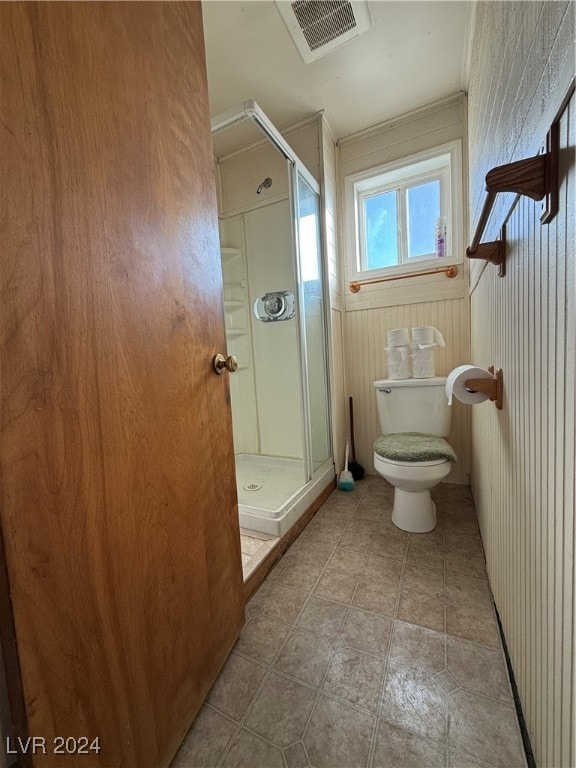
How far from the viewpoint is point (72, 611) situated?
1.67 feet

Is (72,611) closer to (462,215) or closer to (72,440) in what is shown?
(72,440)

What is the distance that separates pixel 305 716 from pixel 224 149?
2.98 m

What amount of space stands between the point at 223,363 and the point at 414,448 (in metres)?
1.07

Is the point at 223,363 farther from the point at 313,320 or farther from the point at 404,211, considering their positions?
the point at 404,211

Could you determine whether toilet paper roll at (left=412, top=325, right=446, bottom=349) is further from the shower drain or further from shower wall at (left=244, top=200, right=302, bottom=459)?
the shower drain

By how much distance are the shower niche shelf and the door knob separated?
151 cm

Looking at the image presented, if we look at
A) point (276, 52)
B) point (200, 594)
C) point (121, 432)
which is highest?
point (276, 52)

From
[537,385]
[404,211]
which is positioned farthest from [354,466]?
[404,211]

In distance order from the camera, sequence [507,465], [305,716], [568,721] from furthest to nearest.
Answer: [507,465]
[305,716]
[568,721]

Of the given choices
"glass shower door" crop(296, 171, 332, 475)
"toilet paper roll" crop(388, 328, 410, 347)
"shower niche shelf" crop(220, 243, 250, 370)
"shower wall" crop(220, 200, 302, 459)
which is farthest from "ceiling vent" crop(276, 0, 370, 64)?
"toilet paper roll" crop(388, 328, 410, 347)

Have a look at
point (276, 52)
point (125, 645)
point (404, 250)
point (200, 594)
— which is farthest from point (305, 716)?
point (276, 52)

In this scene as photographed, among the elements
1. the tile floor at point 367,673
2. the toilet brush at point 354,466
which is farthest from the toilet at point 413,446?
the toilet brush at point 354,466

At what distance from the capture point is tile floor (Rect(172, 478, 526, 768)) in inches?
28.6

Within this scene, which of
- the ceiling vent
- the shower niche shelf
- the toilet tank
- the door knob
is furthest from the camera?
the shower niche shelf
